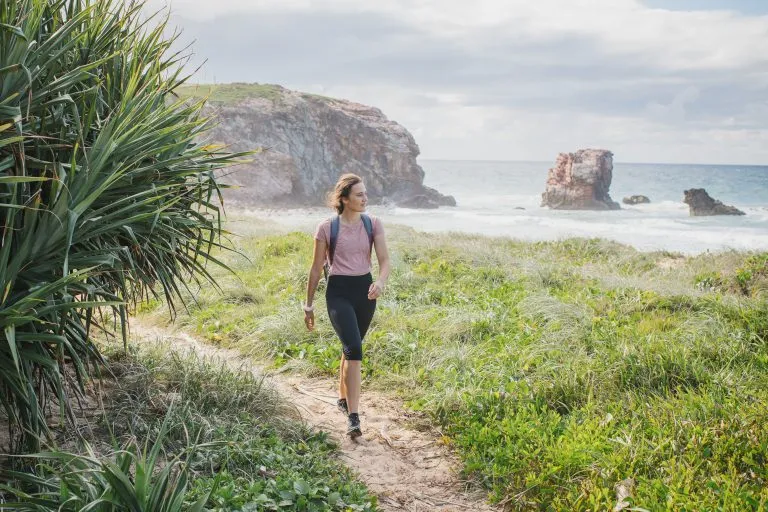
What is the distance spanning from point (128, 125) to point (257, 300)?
6.35m

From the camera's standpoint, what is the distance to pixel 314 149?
74875mm

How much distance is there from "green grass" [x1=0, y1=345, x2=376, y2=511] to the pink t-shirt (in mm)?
1341

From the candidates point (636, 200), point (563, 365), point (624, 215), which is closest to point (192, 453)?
point (563, 365)

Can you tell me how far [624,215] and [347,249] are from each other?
6578cm

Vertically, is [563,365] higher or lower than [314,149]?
lower

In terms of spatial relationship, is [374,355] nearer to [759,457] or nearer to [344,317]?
[344,317]

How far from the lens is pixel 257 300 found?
34.4 feet

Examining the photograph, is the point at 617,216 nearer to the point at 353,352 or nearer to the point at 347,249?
the point at 347,249

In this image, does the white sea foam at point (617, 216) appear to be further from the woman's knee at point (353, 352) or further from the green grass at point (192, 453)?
the green grass at point (192, 453)

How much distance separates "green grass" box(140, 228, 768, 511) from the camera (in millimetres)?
4520

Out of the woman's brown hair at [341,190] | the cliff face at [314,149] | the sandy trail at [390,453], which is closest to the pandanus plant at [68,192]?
the woman's brown hair at [341,190]

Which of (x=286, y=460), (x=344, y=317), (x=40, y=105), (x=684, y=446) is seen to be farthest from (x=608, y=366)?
(x=40, y=105)

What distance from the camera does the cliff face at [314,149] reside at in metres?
67.6

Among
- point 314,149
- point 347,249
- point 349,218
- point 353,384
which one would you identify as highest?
point 314,149
